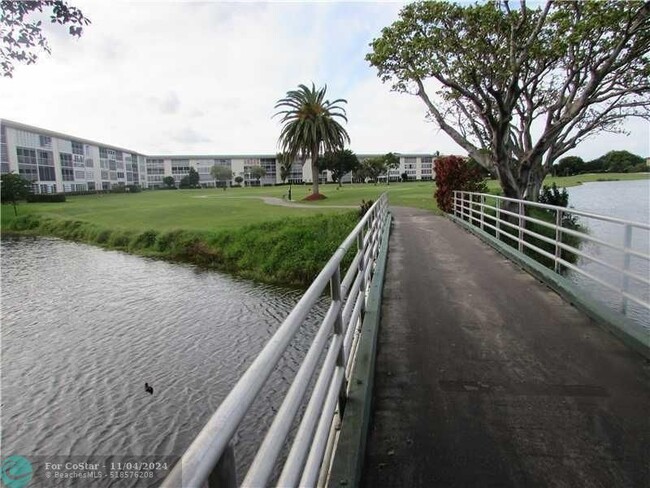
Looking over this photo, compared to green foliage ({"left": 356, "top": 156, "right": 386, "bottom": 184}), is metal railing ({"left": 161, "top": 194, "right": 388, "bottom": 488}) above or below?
below

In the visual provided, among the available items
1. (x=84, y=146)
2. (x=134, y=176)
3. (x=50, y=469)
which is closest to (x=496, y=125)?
(x=50, y=469)

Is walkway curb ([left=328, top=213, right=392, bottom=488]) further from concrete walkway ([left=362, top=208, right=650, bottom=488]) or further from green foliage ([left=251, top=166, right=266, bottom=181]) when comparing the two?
green foliage ([left=251, top=166, right=266, bottom=181])

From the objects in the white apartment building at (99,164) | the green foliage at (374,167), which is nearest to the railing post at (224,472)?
the white apartment building at (99,164)

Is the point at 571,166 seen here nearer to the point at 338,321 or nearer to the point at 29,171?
the point at 29,171

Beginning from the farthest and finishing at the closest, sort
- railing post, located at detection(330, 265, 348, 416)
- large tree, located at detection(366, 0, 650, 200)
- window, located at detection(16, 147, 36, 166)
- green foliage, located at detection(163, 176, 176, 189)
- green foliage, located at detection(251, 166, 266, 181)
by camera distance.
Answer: green foliage, located at detection(251, 166, 266, 181) < green foliage, located at detection(163, 176, 176, 189) < window, located at detection(16, 147, 36, 166) < large tree, located at detection(366, 0, 650, 200) < railing post, located at detection(330, 265, 348, 416)

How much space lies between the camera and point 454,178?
25016 mm

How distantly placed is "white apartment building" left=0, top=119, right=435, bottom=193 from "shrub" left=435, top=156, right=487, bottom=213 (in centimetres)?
830

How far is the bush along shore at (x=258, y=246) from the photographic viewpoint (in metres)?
19.2

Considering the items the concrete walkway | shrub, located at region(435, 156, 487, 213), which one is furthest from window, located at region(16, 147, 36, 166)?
the concrete walkway

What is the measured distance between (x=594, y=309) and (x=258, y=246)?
1659 cm

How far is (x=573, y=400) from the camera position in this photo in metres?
3.92

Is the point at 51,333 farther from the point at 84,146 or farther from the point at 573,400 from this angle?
the point at 84,146

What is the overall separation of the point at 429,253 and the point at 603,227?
18.4 m

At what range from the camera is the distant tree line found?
4277 inches
